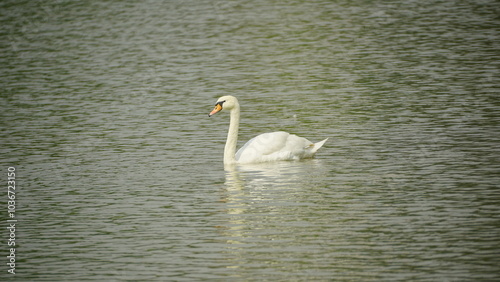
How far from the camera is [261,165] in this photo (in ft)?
69.9

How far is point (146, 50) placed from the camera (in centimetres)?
4166

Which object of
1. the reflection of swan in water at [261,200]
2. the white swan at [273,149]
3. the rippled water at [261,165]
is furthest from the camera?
the white swan at [273,149]

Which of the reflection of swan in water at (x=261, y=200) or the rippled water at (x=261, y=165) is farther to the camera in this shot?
the reflection of swan in water at (x=261, y=200)

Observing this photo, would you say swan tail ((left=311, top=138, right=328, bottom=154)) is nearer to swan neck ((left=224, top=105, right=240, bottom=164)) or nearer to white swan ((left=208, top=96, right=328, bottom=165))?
white swan ((left=208, top=96, right=328, bottom=165))

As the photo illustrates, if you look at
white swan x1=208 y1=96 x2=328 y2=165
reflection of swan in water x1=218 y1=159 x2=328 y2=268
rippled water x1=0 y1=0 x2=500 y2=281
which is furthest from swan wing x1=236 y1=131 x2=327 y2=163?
rippled water x1=0 y1=0 x2=500 y2=281

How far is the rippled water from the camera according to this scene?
1452 cm

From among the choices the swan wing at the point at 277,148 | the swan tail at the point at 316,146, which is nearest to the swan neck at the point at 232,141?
the swan wing at the point at 277,148

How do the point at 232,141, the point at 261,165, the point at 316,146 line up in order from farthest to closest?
the point at 232,141
the point at 316,146
the point at 261,165

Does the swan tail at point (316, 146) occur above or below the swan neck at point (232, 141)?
below

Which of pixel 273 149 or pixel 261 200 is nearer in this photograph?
pixel 261 200

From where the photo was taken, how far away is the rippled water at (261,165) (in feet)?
47.6

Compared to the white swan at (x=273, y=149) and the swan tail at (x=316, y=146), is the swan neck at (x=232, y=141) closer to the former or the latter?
the white swan at (x=273, y=149)

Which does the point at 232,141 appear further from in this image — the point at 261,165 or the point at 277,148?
the point at 277,148

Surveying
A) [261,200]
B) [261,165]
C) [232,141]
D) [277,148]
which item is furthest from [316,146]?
[261,200]
